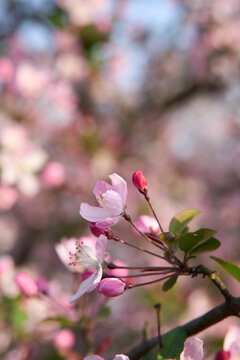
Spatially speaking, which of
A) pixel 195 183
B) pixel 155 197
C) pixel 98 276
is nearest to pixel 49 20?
pixel 155 197

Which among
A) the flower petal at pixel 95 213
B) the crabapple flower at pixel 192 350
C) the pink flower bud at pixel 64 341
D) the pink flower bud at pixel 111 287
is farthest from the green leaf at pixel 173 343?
the pink flower bud at pixel 64 341

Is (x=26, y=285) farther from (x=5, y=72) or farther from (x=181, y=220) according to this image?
(x=5, y=72)

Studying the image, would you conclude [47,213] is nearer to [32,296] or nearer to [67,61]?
[67,61]

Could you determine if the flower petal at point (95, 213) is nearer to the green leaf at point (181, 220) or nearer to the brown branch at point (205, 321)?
the green leaf at point (181, 220)

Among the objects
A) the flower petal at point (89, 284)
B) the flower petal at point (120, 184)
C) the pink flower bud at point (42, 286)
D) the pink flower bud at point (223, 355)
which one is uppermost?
the flower petal at point (120, 184)

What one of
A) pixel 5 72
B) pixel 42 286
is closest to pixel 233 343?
pixel 42 286

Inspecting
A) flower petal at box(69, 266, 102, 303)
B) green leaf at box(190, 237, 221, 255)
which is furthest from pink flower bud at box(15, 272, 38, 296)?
green leaf at box(190, 237, 221, 255)
